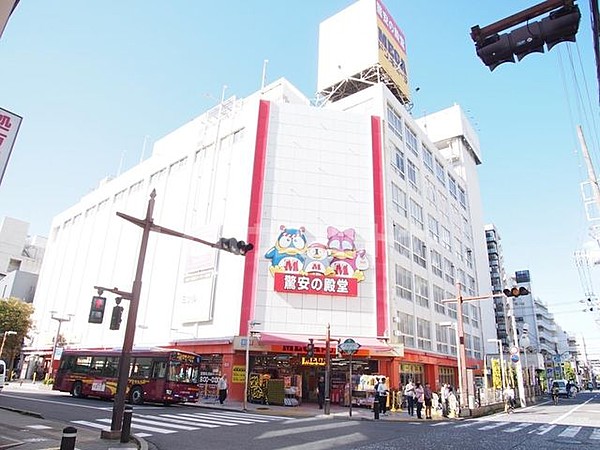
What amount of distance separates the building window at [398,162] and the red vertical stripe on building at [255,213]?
11370 mm

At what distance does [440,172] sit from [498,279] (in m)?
29.7

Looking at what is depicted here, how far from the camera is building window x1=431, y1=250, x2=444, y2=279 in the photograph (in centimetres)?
3788

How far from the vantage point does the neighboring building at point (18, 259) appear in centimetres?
6131

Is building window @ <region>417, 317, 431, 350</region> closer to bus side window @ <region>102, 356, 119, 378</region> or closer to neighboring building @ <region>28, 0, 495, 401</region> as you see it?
neighboring building @ <region>28, 0, 495, 401</region>

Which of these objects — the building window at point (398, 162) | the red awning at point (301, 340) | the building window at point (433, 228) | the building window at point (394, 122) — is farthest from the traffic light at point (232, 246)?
the building window at point (433, 228)

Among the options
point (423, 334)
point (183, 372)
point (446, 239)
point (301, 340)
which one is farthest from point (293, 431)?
point (446, 239)

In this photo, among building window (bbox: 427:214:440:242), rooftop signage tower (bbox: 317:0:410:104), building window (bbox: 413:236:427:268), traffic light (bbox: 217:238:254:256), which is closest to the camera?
traffic light (bbox: 217:238:254:256)

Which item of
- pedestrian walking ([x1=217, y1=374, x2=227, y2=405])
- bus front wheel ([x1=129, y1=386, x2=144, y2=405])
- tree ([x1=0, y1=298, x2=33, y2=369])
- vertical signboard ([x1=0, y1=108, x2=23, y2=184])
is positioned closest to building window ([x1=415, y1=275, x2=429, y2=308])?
pedestrian walking ([x1=217, y1=374, x2=227, y2=405])

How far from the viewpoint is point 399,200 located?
33.8 metres

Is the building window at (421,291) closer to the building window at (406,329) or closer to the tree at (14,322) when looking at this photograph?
Result: the building window at (406,329)

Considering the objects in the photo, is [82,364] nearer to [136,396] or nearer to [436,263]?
[136,396]

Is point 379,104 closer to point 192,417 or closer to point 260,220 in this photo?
point 260,220

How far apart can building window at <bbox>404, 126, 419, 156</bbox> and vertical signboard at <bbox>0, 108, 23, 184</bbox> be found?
115 feet

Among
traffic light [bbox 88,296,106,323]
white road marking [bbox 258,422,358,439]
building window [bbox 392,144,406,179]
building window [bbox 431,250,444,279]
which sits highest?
building window [bbox 392,144,406,179]
